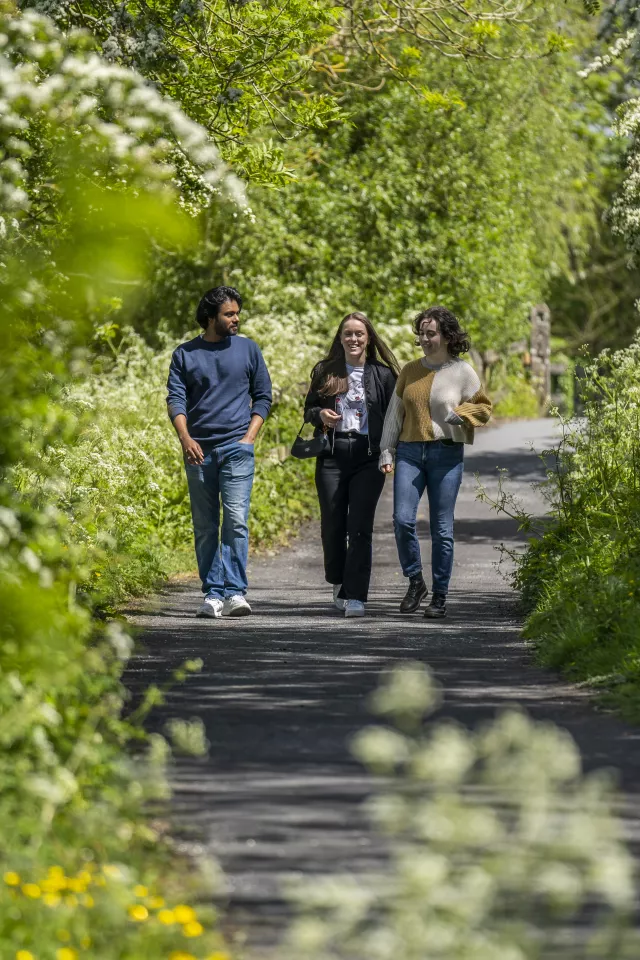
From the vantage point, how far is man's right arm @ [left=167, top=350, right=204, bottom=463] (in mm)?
10617

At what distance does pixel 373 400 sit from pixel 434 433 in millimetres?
487

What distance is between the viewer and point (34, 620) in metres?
4.45

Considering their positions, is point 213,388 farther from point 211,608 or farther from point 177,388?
point 211,608

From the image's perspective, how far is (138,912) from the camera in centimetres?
409

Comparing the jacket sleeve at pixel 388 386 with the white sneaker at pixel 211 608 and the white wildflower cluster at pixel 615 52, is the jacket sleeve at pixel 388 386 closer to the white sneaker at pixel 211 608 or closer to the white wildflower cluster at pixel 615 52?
the white sneaker at pixel 211 608

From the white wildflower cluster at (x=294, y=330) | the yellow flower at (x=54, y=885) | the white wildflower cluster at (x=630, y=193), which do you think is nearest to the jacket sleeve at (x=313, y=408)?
the white wildflower cluster at (x=630, y=193)

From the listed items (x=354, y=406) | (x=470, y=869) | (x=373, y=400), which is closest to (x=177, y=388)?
(x=354, y=406)

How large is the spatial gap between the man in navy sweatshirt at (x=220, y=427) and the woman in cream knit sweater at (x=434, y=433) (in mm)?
860

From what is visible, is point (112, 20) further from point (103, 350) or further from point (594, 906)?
point (103, 350)

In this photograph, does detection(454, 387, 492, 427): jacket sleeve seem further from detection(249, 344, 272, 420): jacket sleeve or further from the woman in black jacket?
detection(249, 344, 272, 420): jacket sleeve

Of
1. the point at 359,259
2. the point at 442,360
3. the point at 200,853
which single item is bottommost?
the point at 200,853

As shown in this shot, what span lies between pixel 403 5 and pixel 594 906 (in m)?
9.68

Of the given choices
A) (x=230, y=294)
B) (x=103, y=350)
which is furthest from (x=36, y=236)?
(x=103, y=350)

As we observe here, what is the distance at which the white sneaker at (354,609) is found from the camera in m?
10.6
